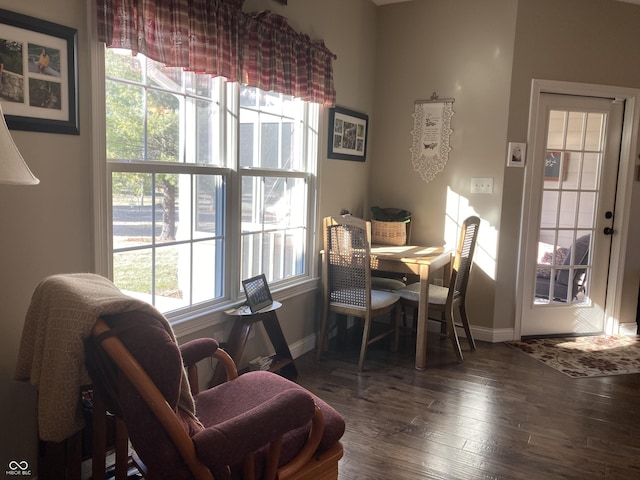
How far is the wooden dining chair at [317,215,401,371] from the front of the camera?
330 centimetres

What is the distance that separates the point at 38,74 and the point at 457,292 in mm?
2968

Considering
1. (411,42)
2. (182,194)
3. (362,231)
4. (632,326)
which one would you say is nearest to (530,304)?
(632,326)

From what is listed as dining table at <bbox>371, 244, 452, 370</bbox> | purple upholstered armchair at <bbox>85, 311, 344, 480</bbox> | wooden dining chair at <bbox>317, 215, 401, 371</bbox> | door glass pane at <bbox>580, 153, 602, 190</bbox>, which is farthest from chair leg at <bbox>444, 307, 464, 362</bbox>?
purple upholstered armchair at <bbox>85, 311, 344, 480</bbox>

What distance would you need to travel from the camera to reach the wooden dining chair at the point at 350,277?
3.30 metres

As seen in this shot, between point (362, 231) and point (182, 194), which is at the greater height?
point (182, 194)

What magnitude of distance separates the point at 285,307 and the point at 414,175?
1700mm

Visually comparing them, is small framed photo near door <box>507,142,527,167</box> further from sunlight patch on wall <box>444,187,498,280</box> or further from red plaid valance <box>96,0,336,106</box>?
red plaid valance <box>96,0,336,106</box>

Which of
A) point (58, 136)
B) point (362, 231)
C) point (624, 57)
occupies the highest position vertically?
point (624, 57)

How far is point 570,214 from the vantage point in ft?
13.7

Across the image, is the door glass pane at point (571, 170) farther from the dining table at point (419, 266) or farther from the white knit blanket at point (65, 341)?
the white knit blanket at point (65, 341)

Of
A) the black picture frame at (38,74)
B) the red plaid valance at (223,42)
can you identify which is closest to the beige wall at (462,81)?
the red plaid valance at (223,42)

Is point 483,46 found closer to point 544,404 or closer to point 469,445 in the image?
point 544,404

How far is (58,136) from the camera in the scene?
74.4 inches

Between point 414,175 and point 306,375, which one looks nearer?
point 306,375
